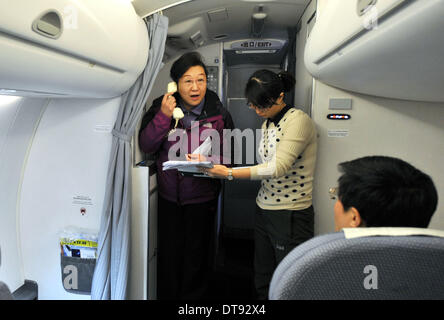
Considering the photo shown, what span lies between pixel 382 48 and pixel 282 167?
76 centimetres

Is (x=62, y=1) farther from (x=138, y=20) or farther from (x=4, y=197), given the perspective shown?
(x=4, y=197)

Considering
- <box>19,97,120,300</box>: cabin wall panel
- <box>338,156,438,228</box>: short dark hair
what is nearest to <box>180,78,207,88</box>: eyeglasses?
<box>19,97,120,300</box>: cabin wall panel

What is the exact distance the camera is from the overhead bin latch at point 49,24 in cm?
92

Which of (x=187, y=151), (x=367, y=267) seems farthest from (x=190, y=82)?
(x=367, y=267)

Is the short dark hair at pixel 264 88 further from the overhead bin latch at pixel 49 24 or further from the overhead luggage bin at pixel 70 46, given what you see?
the overhead bin latch at pixel 49 24

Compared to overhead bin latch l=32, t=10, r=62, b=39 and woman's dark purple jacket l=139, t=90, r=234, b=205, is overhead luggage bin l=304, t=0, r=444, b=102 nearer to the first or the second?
woman's dark purple jacket l=139, t=90, r=234, b=205

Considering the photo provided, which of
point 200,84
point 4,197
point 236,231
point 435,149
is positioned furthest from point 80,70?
point 236,231

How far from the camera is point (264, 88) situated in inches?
63.0

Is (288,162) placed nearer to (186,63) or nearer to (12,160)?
(186,63)

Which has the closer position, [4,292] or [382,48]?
[4,292]

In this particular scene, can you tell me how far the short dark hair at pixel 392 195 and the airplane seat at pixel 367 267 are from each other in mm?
100

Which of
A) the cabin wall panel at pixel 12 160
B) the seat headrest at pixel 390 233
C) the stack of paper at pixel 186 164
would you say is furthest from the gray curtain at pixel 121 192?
the seat headrest at pixel 390 233

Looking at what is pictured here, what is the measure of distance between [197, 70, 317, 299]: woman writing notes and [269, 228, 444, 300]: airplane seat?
0.88 m

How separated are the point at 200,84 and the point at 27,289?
6.90ft
